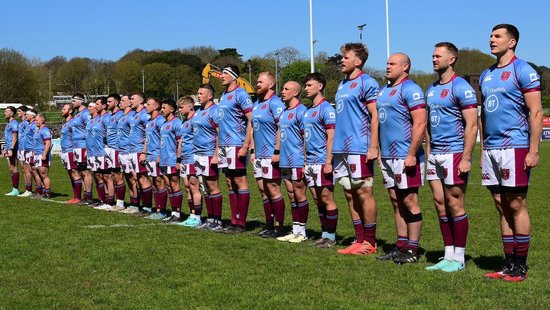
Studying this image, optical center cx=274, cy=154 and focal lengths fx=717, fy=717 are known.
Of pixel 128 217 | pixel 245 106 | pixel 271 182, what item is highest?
pixel 245 106

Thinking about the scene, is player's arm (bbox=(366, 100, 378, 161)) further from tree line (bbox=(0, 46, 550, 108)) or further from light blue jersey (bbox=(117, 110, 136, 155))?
tree line (bbox=(0, 46, 550, 108))

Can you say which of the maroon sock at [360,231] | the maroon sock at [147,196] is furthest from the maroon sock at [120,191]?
the maroon sock at [360,231]

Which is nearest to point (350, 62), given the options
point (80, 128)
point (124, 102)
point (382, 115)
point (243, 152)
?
point (382, 115)

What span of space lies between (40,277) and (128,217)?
Answer: 562 centimetres

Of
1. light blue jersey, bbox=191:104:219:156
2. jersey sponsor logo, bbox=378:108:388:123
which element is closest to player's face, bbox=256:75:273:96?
light blue jersey, bbox=191:104:219:156

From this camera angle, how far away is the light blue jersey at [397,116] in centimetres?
784

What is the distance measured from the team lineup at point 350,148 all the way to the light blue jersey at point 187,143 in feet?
0.06

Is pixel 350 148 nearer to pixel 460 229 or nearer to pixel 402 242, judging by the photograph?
pixel 402 242

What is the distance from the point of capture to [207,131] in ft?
37.7

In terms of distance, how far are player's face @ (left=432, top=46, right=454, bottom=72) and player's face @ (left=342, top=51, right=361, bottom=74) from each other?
134 cm

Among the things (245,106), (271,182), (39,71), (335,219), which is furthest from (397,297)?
(39,71)

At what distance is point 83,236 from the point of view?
34.4 ft

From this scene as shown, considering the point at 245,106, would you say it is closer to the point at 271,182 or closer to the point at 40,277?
the point at 271,182

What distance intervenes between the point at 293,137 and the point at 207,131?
2025 millimetres
